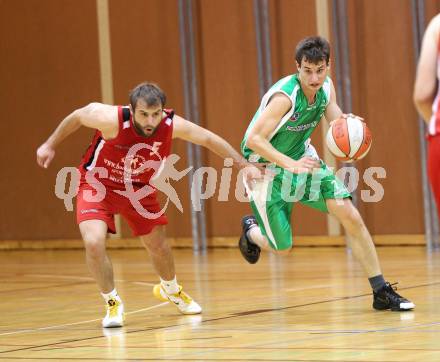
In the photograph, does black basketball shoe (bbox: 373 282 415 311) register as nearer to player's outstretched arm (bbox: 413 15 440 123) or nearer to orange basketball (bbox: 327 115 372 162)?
orange basketball (bbox: 327 115 372 162)

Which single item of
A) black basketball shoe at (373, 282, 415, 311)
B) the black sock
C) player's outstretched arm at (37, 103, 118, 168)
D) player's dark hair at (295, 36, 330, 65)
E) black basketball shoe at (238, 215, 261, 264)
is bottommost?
black basketball shoe at (373, 282, 415, 311)

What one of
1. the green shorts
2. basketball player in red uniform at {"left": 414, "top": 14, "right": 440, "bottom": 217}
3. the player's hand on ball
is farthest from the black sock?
basketball player in red uniform at {"left": 414, "top": 14, "right": 440, "bottom": 217}

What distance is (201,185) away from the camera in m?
13.1

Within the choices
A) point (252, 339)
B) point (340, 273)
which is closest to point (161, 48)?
point (340, 273)

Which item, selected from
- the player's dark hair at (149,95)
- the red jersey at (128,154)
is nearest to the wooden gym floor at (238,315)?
the red jersey at (128,154)

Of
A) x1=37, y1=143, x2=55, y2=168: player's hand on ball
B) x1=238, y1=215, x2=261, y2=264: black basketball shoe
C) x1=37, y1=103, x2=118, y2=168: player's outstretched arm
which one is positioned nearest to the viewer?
x1=37, y1=143, x2=55, y2=168: player's hand on ball

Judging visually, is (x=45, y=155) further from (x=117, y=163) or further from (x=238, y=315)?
(x=238, y=315)

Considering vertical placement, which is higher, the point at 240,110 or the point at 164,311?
the point at 240,110

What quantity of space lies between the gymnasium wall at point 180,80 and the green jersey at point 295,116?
17.1 feet

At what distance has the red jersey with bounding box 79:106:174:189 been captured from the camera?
Result: 248 inches

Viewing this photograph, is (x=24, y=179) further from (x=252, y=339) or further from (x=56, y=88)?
(x=252, y=339)

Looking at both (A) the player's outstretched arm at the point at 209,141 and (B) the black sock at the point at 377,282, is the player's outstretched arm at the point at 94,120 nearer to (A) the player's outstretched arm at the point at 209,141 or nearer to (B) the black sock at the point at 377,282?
(A) the player's outstretched arm at the point at 209,141

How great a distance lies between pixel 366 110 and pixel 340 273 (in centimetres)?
313

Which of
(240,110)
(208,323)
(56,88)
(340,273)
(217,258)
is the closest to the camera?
(208,323)
